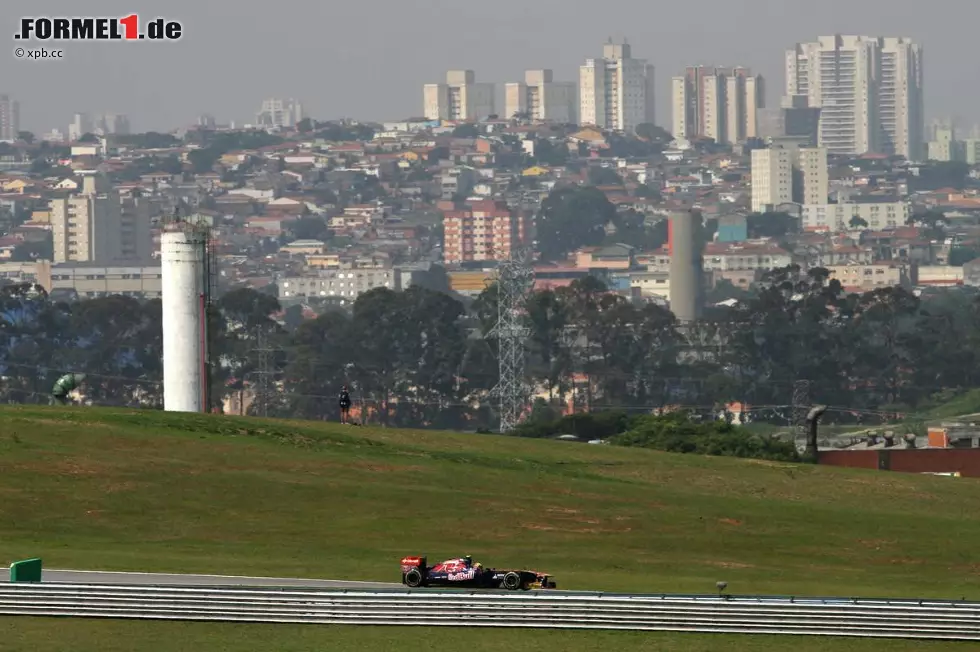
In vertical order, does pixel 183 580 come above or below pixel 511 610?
above

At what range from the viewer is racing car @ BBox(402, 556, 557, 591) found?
37031 millimetres

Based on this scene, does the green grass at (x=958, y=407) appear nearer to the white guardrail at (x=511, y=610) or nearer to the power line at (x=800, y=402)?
the power line at (x=800, y=402)

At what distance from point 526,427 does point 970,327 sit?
8709cm

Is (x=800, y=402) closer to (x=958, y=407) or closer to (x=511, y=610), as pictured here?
(x=958, y=407)

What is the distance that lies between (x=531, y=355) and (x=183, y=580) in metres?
147

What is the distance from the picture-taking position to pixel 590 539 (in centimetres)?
4844

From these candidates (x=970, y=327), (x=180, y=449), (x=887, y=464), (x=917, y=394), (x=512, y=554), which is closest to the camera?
(x=512, y=554)

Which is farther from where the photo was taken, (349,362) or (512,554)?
(349,362)

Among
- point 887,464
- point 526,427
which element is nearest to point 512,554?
point 887,464

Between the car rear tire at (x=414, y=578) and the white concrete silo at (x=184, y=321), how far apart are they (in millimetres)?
44036

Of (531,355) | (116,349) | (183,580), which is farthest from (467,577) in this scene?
(531,355)

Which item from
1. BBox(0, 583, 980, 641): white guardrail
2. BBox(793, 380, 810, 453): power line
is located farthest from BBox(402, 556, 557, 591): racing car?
BBox(793, 380, 810, 453): power line

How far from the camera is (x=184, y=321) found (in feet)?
265

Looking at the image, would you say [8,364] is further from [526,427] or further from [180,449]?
[180,449]
